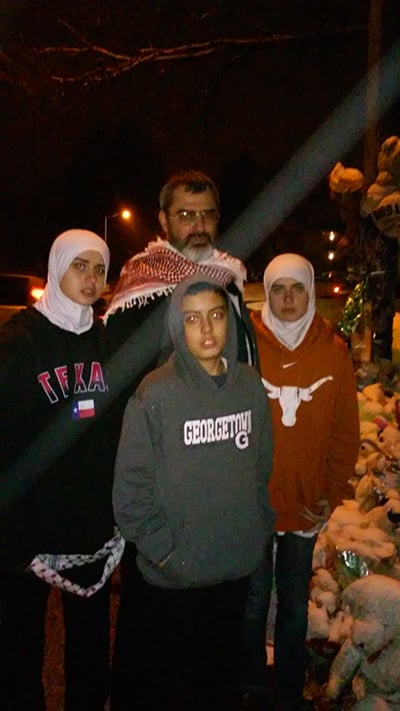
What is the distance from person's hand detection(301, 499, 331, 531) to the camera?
2.88m

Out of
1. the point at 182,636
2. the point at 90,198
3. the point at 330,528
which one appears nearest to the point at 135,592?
the point at 182,636

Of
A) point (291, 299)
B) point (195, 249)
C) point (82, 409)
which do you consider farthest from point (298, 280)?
point (82, 409)

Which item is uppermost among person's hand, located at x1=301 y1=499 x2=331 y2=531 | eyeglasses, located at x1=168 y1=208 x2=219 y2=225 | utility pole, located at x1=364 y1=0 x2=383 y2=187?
utility pole, located at x1=364 y1=0 x2=383 y2=187

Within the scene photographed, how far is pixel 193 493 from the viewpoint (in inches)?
91.0

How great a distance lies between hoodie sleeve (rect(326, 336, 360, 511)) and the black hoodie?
2.77 ft

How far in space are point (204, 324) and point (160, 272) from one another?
405mm

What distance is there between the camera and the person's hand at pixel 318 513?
2.88 meters

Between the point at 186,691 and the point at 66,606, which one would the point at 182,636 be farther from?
the point at 66,606

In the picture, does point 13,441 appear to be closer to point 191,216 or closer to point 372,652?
point 191,216

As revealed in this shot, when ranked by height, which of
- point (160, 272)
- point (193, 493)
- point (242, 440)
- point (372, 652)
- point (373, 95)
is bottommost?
point (372, 652)

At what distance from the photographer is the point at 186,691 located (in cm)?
246

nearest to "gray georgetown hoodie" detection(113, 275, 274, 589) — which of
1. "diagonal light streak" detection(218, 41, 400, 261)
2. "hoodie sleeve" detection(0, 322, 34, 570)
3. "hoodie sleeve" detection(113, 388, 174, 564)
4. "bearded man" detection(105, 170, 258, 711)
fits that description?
"hoodie sleeve" detection(113, 388, 174, 564)

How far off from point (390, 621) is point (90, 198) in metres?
39.3

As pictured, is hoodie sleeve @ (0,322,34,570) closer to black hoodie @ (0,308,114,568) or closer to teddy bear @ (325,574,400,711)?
black hoodie @ (0,308,114,568)
